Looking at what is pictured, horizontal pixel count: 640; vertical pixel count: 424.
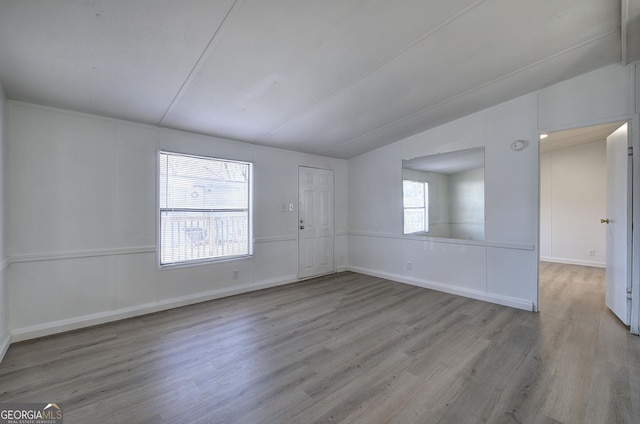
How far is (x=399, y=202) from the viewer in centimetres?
469

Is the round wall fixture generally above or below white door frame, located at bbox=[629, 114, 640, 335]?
above

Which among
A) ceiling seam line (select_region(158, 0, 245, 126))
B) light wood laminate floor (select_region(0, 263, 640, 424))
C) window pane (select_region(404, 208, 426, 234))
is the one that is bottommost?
light wood laminate floor (select_region(0, 263, 640, 424))

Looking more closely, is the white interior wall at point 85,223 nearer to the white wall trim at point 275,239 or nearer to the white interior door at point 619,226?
the white wall trim at point 275,239

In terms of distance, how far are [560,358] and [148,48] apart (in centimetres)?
416

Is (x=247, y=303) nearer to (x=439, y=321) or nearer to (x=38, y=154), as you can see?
(x=439, y=321)

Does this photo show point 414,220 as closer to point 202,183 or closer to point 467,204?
point 467,204

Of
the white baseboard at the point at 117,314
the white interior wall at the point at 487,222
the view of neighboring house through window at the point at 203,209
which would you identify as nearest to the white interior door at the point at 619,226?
the white interior wall at the point at 487,222

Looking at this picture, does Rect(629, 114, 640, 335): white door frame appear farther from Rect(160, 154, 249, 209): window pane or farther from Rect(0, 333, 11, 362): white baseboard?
Rect(0, 333, 11, 362): white baseboard

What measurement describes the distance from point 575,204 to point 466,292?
389 centimetres

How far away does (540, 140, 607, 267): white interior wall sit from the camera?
5.24 metres

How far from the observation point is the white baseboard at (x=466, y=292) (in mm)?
3317

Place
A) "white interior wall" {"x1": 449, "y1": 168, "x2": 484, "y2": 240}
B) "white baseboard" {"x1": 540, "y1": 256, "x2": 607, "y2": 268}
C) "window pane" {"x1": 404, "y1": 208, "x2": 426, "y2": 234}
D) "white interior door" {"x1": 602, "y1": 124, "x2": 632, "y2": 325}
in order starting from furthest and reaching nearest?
1. "white baseboard" {"x1": 540, "y1": 256, "x2": 607, "y2": 268}
2. "window pane" {"x1": 404, "y1": 208, "x2": 426, "y2": 234}
3. "white interior wall" {"x1": 449, "y1": 168, "x2": 484, "y2": 240}
4. "white interior door" {"x1": 602, "y1": 124, "x2": 632, "y2": 325}

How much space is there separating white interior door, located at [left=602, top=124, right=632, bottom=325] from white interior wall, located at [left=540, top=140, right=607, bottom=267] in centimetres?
275

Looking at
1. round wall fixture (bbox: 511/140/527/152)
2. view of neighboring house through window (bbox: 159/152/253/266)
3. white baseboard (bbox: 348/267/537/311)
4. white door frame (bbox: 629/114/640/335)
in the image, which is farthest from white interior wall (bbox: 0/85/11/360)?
white door frame (bbox: 629/114/640/335)
